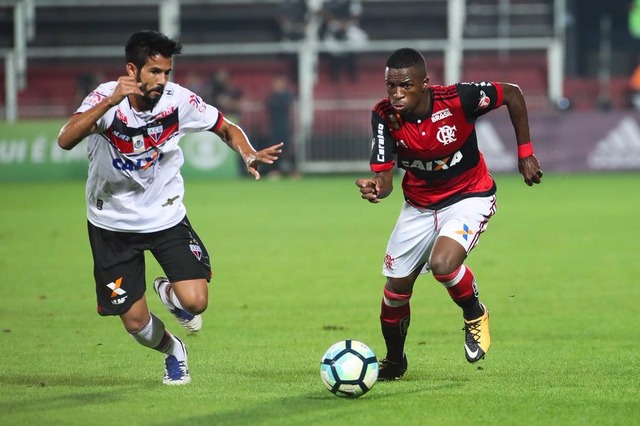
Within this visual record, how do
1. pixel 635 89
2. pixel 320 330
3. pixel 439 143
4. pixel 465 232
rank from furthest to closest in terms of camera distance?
pixel 635 89 < pixel 320 330 < pixel 439 143 < pixel 465 232

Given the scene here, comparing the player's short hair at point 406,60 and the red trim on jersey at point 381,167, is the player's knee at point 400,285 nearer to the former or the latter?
the red trim on jersey at point 381,167

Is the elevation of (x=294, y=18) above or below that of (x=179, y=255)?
above

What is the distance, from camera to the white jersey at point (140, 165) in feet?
24.8

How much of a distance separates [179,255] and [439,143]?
178cm

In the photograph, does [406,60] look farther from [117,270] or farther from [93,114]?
[117,270]

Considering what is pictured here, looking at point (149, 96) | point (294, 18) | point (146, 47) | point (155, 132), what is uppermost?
point (146, 47)

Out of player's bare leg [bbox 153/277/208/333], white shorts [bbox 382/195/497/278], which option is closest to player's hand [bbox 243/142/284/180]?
player's bare leg [bbox 153/277/208/333]

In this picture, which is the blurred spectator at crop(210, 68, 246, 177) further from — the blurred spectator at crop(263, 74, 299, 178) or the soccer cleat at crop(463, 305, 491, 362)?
the soccer cleat at crop(463, 305, 491, 362)

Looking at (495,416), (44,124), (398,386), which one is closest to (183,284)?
(398,386)

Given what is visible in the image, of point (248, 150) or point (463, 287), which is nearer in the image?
point (463, 287)

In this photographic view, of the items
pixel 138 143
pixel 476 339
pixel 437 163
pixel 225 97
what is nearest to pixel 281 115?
pixel 225 97

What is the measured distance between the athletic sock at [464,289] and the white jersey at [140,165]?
1.72 m

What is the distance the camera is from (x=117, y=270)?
770 cm

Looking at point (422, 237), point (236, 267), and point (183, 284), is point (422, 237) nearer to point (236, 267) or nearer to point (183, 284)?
point (183, 284)
